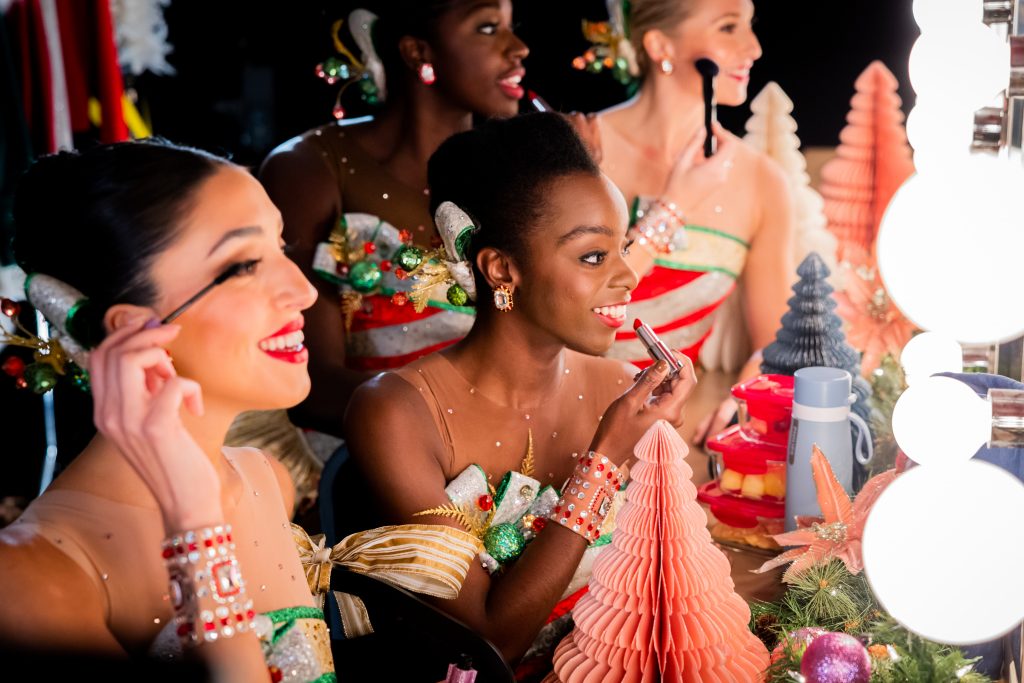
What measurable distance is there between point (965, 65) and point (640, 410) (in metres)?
0.65

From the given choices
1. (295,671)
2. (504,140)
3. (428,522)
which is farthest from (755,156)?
(295,671)

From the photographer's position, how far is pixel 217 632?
1106 mm

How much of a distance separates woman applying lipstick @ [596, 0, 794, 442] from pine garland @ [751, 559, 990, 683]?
1.12 meters

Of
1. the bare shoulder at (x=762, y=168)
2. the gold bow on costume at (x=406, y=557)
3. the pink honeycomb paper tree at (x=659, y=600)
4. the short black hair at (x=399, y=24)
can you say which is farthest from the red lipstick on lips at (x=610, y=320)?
the bare shoulder at (x=762, y=168)

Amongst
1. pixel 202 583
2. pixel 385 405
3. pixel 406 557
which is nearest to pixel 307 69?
pixel 385 405

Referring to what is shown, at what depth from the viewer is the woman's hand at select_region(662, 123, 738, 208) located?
2797 millimetres

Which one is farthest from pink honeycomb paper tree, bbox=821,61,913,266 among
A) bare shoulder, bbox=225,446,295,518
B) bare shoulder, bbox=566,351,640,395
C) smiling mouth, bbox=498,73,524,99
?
bare shoulder, bbox=225,446,295,518

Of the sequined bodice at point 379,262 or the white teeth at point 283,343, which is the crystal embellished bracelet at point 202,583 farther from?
the sequined bodice at point 379,262

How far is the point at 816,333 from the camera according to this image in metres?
2.12

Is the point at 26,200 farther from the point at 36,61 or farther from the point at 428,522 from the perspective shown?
the point at 36,61

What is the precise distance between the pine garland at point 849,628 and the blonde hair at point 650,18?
1.58 meters

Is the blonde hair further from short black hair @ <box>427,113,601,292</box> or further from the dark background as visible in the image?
short black hair @ <box>427,113,601,292</box>

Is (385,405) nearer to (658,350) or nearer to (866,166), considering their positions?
(658,350)

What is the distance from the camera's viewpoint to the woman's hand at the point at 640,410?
1621 mm
